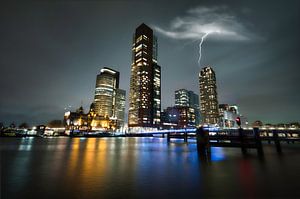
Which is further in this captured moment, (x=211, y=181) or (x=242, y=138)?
(x=242, y=138)

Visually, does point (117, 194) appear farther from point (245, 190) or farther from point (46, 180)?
point (245, 190)

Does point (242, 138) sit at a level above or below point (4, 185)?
above

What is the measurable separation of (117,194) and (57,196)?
340cm

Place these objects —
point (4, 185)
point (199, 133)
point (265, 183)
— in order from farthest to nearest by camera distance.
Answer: point (199, 133) → point (265, 183) → point (4, 185)

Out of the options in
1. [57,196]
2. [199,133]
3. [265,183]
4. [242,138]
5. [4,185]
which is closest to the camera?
[57,196]

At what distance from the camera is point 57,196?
9.45 m

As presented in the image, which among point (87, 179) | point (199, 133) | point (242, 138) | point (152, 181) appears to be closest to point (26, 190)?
point (87, 179)

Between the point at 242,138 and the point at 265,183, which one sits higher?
the point at 242,138

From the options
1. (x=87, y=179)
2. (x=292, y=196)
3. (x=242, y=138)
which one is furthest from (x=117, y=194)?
(x=242, y=138)

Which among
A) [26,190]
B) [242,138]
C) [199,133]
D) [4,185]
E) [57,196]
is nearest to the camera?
[57,196]

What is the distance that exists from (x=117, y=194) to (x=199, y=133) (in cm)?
3041

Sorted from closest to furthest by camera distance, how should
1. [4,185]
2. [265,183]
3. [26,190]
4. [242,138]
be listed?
[26,190], [4,185], [265,183], [242,138]

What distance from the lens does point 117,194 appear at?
388 inches

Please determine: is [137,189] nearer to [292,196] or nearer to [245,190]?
[245,190]
